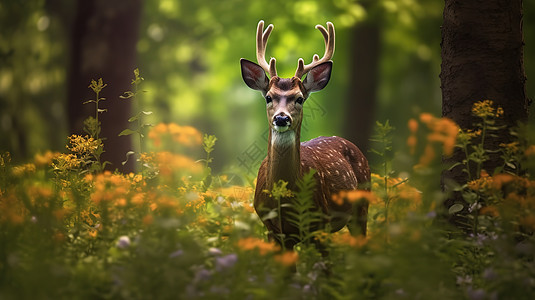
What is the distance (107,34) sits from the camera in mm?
10461

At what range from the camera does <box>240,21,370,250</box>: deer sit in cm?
512

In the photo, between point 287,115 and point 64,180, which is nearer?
point 287,115

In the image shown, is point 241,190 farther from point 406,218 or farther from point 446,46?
point 406,218

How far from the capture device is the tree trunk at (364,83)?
15297 mm

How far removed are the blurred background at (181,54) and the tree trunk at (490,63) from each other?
10.8 feet

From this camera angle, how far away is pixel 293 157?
5.20 metres

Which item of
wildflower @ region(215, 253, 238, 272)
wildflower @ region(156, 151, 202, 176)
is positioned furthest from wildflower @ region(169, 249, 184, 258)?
wildflower @ region(156, 151, 202, 176)

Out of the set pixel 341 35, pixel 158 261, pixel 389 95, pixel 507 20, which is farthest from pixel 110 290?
pixel 389 95

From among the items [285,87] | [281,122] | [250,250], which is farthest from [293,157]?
[250,250]

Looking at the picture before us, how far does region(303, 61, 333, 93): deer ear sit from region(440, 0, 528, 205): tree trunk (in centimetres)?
126

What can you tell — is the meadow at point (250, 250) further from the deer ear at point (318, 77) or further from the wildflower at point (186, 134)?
the deer ear at point (318, 77)

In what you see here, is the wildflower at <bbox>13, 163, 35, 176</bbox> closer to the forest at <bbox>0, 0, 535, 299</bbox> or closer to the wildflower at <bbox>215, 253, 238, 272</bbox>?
the forest at <bbox>0, 0, 535, 299</bbox>

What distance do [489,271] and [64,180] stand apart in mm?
3597

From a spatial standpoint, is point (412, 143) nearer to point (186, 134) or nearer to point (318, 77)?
point (318, 77)
